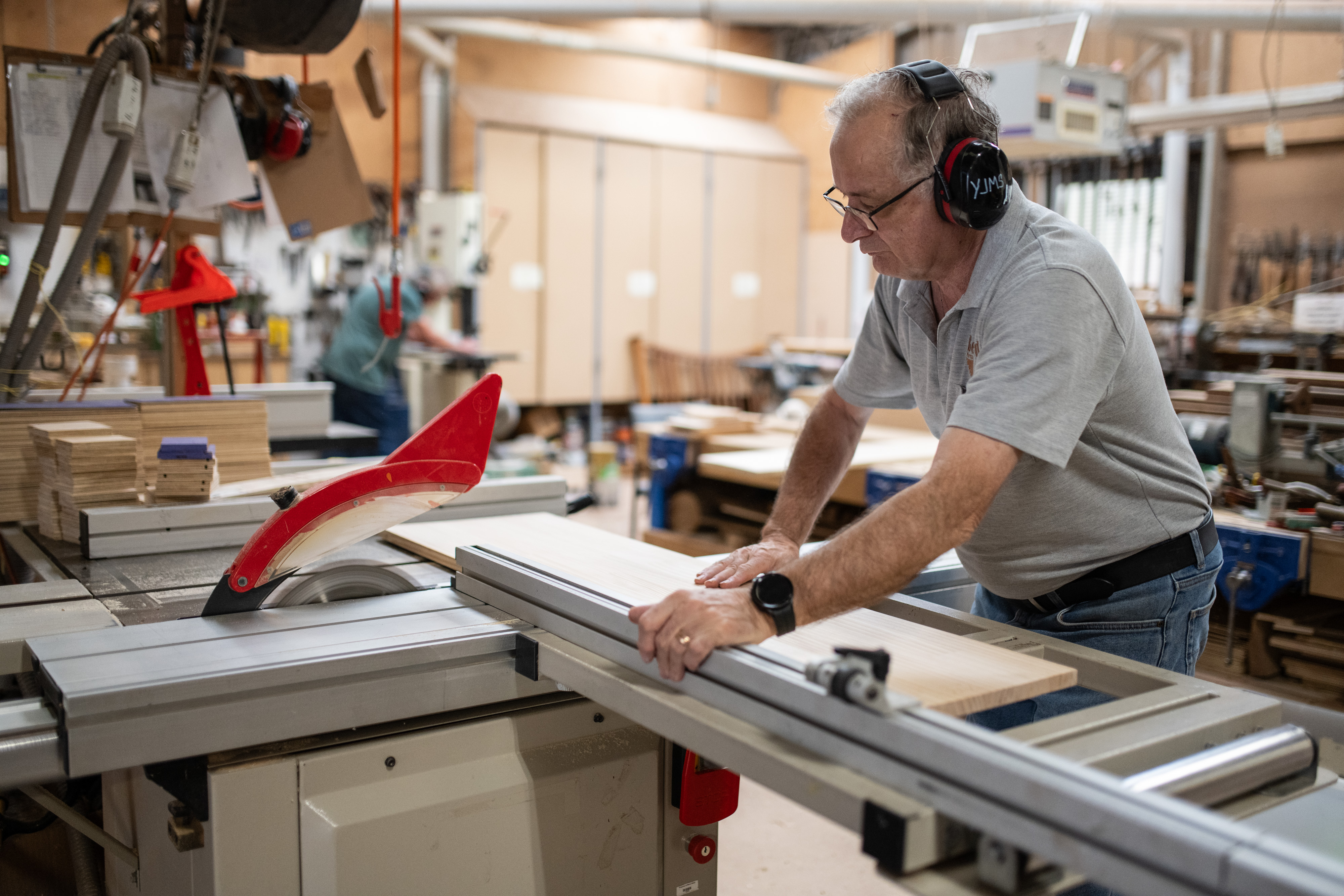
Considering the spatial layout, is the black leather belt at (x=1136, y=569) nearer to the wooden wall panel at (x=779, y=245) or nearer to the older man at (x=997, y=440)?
the older man at (x=997, y=440)

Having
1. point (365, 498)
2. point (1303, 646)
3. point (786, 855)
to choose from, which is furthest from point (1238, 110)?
point (365, 498)

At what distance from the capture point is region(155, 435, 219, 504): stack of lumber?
167 cm

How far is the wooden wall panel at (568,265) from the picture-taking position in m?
7.36

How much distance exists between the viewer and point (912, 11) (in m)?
5.04

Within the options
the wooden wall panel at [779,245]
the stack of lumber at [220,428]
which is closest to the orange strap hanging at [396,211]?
the stack of lumber at [220,428]

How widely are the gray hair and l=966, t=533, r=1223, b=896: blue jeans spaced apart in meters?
0.58

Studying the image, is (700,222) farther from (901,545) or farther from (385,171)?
(901,545)

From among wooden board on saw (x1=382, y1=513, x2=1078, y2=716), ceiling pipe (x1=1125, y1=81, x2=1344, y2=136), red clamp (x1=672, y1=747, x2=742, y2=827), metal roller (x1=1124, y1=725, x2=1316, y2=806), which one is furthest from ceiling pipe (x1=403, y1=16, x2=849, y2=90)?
→ metal roller (x1=1124, y1=725, x2=1316, y2=806)

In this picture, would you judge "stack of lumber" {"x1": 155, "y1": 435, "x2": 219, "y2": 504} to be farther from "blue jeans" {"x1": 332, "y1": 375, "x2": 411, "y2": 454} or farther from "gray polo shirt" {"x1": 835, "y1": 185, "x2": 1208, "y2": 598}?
"blue jeans" {"x1": 332, "y1": 375, "x2": 411, "y2": 454}

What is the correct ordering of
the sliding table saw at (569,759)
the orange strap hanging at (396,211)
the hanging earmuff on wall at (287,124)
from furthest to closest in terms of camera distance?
the hanging earmuff on wall at (287,124) → the orange strap hanging at (396,211) → the sliding table saw at (569,759)

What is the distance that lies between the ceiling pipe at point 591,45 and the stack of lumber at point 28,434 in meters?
4.92

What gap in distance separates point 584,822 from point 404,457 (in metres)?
0.52

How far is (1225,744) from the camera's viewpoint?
923mm

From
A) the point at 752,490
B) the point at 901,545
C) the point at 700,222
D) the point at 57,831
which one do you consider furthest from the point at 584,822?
the point at 700,222
